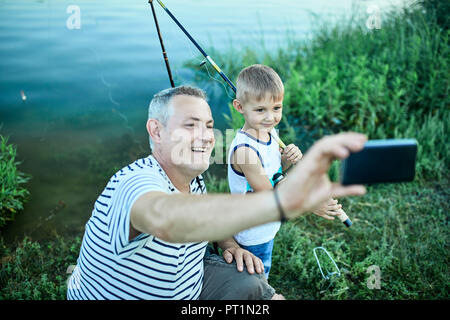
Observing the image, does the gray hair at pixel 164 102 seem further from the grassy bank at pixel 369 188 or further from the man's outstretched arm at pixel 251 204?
the grassy bank at pixel 369 188

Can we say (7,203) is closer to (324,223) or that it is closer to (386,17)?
(324,223)

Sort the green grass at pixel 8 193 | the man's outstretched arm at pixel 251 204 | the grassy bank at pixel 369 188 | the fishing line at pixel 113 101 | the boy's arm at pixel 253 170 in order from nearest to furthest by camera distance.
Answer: the man's outstretched arm at pixel 251 204
the boy's arm at pixel 253 170
the grassy bank at pixel 369 188
the green grass at pixel 8 193
the fishing line at pixel 113 101

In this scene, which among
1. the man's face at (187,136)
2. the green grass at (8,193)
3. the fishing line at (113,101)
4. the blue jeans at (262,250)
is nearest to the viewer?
the man's face at (187,136)

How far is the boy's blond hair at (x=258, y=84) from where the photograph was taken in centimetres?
188

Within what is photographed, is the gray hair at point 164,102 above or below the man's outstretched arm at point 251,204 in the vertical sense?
above

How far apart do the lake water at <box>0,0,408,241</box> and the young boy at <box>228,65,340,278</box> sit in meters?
1.60

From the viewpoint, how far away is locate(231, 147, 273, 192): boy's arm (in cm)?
185

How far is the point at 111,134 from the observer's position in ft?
14.4

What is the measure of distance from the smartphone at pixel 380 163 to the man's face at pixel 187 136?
692 millimetres

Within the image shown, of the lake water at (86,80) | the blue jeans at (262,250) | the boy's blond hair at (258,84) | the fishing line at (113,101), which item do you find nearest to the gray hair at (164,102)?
the boy's blond hair at (258,84)

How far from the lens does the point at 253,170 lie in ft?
6.09

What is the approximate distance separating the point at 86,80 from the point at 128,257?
3644 mm
